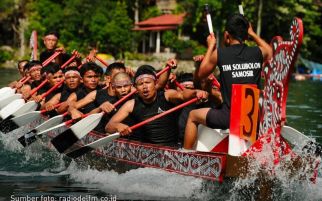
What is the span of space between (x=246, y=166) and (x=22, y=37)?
47013mm

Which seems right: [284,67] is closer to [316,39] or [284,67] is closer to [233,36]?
[233,36]

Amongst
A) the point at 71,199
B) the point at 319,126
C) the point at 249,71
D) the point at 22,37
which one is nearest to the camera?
the point at 249,71

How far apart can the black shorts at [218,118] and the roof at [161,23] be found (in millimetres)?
42964

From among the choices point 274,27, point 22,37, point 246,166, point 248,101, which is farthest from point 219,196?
point 22,37

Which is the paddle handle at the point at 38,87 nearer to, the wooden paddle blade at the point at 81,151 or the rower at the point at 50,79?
the rower at the point at 50,79

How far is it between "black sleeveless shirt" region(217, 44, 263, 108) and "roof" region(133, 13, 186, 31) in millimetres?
43019

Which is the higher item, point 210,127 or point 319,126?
point 210,127

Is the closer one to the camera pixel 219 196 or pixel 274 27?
pixel 219 196

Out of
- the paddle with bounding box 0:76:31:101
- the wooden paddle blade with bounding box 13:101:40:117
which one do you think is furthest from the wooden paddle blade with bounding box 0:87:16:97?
the wooden paddle blade with bounding box 13:101:40:117

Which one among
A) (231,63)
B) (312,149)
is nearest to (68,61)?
(231,63)

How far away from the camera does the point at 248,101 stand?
7348 mm

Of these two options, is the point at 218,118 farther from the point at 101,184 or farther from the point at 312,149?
the point at 101,184

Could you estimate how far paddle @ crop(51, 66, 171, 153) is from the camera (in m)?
9.48

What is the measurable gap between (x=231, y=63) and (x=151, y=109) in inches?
73.3
